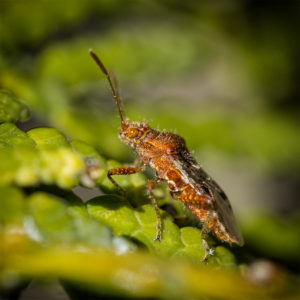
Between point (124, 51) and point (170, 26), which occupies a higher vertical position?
point (170, 26)

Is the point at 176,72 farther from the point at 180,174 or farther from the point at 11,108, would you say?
the point at 11,108

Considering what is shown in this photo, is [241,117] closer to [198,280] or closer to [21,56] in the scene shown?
[21,56]

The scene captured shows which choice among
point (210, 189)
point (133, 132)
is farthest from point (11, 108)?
point (210, 189)

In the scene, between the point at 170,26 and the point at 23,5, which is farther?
the point at 170,26

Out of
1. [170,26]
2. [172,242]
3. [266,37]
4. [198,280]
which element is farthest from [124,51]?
[198,280]

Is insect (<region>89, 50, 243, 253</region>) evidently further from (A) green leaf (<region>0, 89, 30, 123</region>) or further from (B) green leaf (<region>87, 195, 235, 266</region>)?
(A) green leaf (<region>0, 89, 30, 123</region>)
